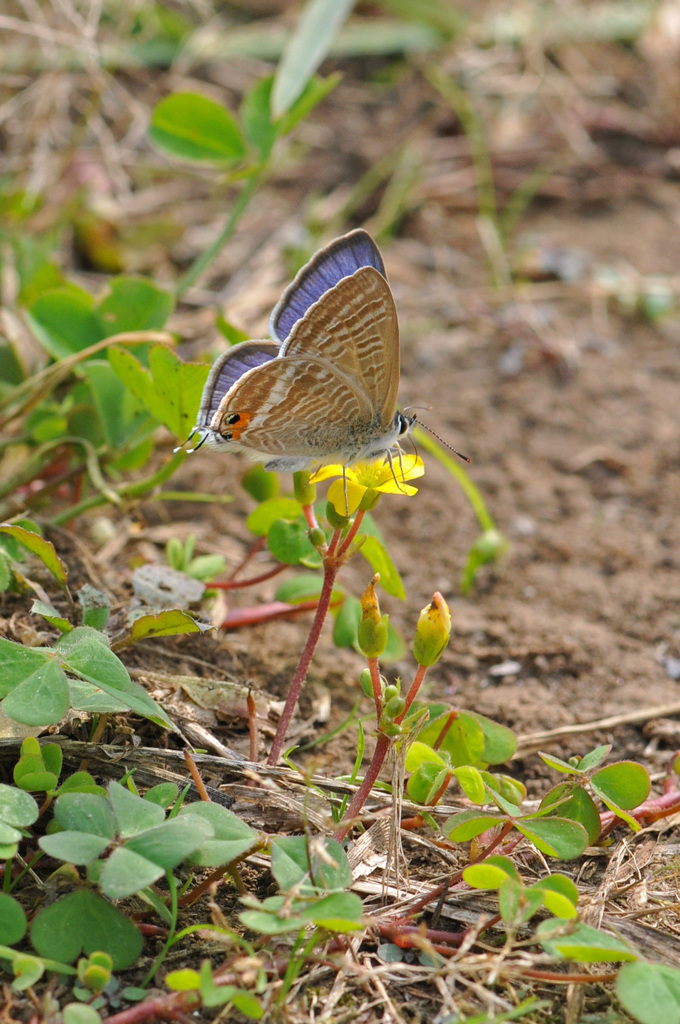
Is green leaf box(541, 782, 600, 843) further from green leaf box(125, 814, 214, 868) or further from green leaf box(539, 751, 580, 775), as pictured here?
green leaf box(125, 814, 214, 868)

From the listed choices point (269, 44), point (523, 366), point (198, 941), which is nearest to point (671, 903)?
point (198, 941)

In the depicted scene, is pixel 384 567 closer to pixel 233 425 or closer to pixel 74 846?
pixel 233 425

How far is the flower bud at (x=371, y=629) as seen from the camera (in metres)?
1.91

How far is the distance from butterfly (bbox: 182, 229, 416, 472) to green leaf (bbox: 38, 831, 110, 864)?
0.92 meters

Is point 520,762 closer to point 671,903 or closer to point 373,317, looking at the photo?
point 671,903

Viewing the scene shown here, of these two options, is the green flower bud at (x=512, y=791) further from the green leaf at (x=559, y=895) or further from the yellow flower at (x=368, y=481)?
the yellow flower at (x=368, y=481)

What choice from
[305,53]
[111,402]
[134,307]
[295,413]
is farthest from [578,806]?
[305,53]

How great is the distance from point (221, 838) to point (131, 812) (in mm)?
Result: 179

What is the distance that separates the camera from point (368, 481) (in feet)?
7.77

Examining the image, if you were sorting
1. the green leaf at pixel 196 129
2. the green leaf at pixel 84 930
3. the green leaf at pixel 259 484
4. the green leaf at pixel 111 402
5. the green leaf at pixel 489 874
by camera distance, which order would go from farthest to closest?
the green leaf at pixel 196 129 → the green leaf at pixel 259 484 → the green leaf at pixel 111 402 → the green leaf at pixel 489 874 → the green leaf at pixel 84 930

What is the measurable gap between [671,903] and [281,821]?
2.73 feet

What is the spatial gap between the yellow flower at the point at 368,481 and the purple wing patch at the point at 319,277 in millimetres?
375

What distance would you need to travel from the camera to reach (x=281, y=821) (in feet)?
6.52

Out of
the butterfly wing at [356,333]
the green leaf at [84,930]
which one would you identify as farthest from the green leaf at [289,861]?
the butterfly wing at [356,333]
